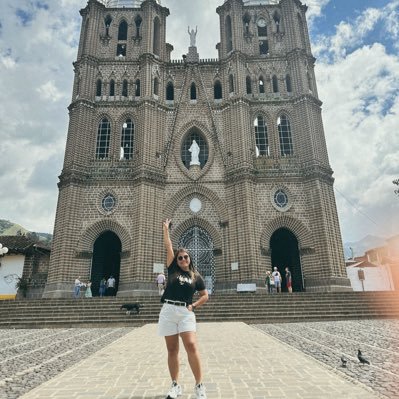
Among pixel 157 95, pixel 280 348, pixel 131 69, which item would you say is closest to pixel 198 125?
pixel 157 95

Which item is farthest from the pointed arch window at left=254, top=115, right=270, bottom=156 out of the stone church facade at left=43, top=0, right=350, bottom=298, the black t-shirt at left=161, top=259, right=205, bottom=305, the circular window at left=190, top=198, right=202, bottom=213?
the black t-shirt at left=161, top=259, right=205, bottom=305

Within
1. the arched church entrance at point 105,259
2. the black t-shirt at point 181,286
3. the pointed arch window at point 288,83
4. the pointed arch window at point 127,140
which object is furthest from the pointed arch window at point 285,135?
the black t-shirt at point 181,286

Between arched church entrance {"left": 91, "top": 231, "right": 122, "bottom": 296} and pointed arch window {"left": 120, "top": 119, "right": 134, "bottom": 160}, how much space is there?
6.13m

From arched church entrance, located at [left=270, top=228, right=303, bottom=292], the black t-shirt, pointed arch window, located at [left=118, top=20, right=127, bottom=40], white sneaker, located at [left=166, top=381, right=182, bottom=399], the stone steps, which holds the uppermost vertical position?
pointed arch window, located at [left=118, top=20, right=127, bottom=40]

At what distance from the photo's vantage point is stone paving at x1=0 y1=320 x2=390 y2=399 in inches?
159

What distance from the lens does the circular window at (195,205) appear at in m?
24.5

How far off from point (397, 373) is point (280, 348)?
8.05 ft

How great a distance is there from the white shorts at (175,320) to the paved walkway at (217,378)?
74 centimetres

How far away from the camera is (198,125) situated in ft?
87.6

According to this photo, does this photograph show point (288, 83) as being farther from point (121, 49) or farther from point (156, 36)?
point (121, 49)

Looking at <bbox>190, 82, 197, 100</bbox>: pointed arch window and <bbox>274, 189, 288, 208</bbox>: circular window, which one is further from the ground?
<bbox>190, 82, 197, 100</bbox>: pointed arch window

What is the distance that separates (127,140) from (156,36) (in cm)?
1013

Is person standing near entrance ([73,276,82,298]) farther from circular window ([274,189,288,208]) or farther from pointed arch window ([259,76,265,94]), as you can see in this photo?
pointed arch window ([259,76,265,94])

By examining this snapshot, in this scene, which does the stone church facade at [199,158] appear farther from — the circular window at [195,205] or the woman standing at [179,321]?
the woman standing at [179,321]
